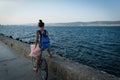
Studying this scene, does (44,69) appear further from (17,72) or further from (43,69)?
(17,72)

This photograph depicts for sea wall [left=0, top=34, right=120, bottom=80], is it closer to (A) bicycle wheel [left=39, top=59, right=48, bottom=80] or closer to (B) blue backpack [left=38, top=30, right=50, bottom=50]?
(A) bicycle wheel [left=39, top=59, right=48, bottom=80]

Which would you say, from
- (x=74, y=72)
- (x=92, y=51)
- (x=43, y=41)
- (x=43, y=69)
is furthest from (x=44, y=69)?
(x=92, y=51)

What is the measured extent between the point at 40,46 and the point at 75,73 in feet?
5.12

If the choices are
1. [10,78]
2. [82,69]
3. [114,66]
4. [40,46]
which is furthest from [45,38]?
[114,66]

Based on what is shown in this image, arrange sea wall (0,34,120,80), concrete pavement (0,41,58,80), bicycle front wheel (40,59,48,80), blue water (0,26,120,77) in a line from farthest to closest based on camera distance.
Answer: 1. blue water (0,26,120,77)
2. concrete pavement (0,41,58,80)
3. bicycle front wheel (40,59,48,80)
4. sea wall (0,34,120,80)

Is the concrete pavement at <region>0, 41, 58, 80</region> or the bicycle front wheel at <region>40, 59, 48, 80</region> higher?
the bicycle front wheel at <region>40, 59, 48, 80</region>

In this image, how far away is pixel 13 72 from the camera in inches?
254

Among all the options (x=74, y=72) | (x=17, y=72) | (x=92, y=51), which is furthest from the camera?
(x=92, y=51)

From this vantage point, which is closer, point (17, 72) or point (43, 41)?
point (43, 41)

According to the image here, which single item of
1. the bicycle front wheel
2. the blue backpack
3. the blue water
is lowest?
the blue water

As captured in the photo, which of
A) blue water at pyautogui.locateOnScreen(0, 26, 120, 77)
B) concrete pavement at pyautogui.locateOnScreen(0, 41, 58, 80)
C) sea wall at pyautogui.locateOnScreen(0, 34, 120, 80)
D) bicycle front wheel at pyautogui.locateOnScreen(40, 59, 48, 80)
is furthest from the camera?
blue water at pyautogui.locateOnScreen(0, 26, 120, 77)

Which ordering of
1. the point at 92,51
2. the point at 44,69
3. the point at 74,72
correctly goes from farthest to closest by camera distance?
the point at 92,51
the point at 44,69
the point at 74,72

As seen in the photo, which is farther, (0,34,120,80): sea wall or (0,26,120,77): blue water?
(0,26,120,77): blue water

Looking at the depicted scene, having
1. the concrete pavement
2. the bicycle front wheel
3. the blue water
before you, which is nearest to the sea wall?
the concrete pavement
